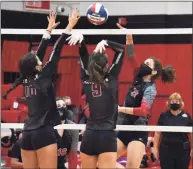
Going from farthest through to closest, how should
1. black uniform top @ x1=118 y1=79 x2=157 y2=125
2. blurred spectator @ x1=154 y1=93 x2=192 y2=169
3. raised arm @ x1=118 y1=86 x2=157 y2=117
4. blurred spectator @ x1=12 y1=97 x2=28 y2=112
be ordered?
blurred spectator @ x1=12 y1=97 x2=28 y2=112 < blurred spectator @ x1=154 y1=93 x2=192 y2=169 < black uniform top @ x1=118 y1=79 x2=157 y2=125 < raised arm @ x1=118 y1=86 x2=157 y2=117

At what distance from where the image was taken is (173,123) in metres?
7.59

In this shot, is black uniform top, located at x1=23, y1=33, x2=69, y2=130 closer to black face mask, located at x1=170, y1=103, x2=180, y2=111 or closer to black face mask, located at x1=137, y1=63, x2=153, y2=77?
black face mask, located at x1=137, y1=63, x2=153, y2=77

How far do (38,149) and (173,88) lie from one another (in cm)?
720

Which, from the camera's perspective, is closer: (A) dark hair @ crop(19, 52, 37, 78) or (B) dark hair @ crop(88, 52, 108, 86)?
(B) dark hair @ crop(88, 52, 108, 86)

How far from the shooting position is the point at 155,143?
7.66m

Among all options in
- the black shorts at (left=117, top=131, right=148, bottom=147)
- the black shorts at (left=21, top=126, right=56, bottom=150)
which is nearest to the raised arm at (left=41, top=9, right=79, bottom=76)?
Result: the black shorts at (left=21, top=126, right=56, bottom=150)

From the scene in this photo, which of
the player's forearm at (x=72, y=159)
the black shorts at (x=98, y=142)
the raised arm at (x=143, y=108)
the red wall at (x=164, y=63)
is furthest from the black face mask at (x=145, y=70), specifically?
the red wall at (x=164, y=63)

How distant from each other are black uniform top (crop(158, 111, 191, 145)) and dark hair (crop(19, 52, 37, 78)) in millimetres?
2666

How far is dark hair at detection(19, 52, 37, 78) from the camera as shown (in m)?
5.50

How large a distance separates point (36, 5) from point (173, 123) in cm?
597

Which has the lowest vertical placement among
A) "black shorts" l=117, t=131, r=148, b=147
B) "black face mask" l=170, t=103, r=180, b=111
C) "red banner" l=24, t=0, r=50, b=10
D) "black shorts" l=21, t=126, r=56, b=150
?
"black shorts" l=117, t=131, r=148, b=147

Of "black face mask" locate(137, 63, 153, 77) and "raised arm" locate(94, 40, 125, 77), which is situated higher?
"raised arm" locate(94, 40, 125, 77)

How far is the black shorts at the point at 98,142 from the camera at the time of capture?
17.3ft

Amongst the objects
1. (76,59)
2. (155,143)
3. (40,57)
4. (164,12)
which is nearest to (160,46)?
(164,12)
